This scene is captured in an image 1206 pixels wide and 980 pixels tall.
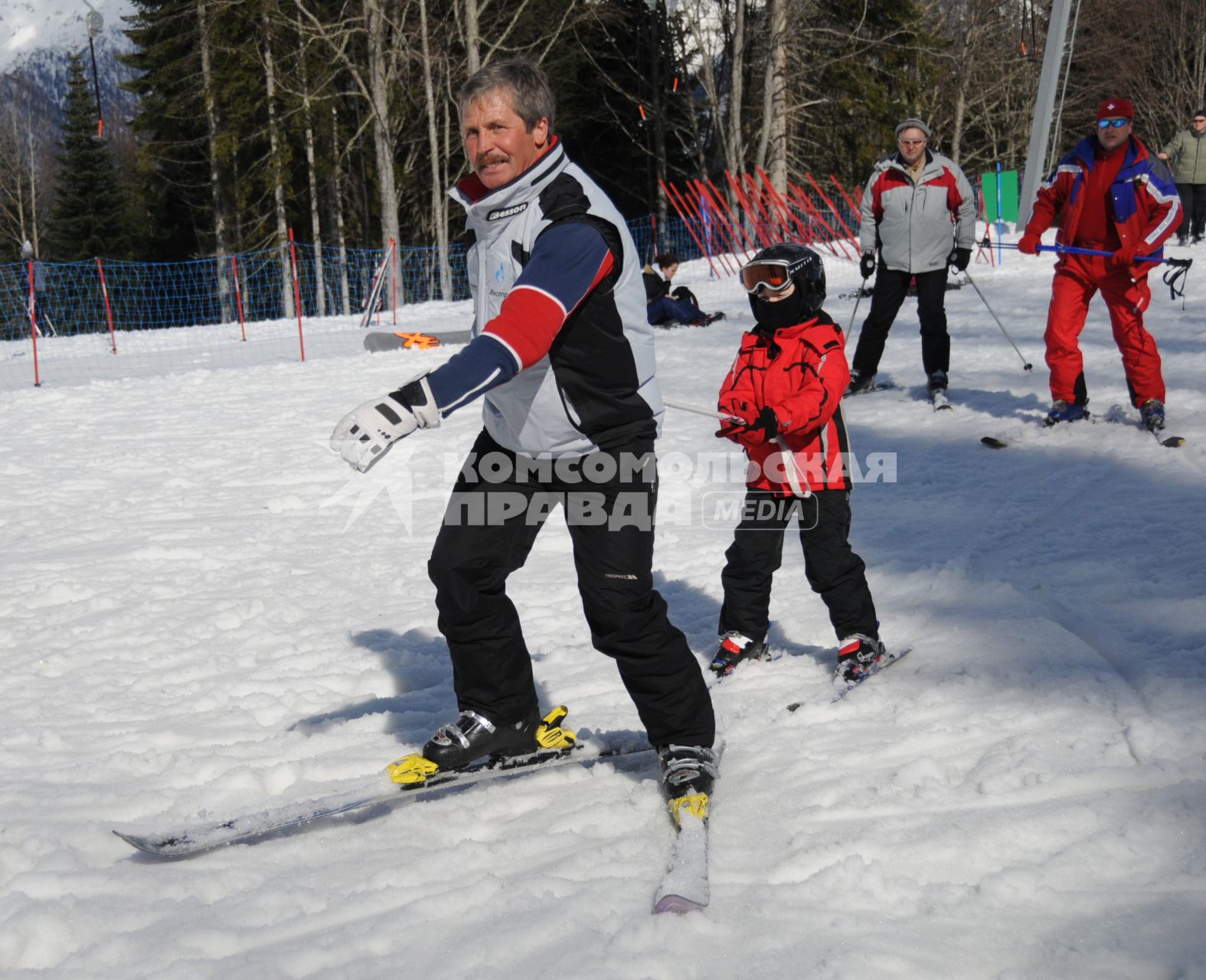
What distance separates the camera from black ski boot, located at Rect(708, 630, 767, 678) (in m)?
3.96

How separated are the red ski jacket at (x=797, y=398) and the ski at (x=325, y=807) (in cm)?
132

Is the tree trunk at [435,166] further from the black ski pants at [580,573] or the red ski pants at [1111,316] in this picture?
the black ski pants at [580,573]

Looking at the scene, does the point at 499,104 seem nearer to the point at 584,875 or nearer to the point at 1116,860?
the point at 584,875

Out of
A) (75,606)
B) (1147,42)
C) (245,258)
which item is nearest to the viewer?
(75,606)

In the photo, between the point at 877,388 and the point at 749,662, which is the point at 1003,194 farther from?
the point at 749,662

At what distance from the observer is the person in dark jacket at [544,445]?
8.11 feet

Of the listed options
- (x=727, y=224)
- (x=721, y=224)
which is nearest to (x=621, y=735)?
(x=727, y=224)

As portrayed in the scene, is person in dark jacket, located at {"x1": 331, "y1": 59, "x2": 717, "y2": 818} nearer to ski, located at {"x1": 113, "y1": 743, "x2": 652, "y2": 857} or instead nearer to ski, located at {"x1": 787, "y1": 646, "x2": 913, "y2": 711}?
ski, located at {"x1": 113, "y1": 743, "x2": 652, "y2": 857}

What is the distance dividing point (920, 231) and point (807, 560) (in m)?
4.74

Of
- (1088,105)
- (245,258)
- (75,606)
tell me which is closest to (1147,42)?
(1088,105)

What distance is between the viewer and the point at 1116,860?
7.78ft

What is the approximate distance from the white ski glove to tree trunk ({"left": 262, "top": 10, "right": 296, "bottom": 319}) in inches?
927

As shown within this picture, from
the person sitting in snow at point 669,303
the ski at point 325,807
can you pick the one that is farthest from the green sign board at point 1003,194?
the ski at point 325,807

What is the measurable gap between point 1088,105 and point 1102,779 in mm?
38941
